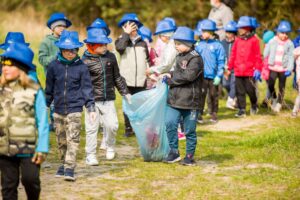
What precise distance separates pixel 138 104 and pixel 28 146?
11.0 feet

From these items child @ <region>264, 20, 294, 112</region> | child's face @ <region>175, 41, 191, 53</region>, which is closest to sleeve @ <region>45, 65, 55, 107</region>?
child's face @ <region>175, 41, 191, 53</region>

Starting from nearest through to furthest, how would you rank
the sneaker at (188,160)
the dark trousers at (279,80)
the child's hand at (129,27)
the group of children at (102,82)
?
the group of children at (102,82) < the sneaker at (188,160) < the child's hand at (129,27) < the dark trousers at (279,80)

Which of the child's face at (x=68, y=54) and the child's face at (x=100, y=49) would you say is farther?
the child's face at (x=100, y=49)

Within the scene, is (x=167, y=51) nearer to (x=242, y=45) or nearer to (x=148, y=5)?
(x=242, y=45)

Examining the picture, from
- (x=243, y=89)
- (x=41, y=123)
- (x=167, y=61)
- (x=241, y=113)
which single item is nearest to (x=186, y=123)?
(x=167, y=61)

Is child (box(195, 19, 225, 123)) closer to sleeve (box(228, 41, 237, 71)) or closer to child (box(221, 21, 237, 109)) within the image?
sleeve (box(228, 41, 237, 71))

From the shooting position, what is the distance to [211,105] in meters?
13.9

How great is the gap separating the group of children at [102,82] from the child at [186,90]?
0.01m

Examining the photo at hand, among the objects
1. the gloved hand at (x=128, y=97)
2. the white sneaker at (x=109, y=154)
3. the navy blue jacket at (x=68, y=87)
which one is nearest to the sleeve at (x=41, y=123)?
the navy blue jacket at (x=68, y=87)

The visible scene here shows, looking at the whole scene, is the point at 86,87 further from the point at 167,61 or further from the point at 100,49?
the point at 167,61

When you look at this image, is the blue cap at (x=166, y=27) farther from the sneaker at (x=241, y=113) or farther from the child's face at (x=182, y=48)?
the sneaker at (x=241, y=113)

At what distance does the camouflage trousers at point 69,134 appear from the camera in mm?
8500

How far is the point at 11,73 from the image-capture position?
21.5 feet

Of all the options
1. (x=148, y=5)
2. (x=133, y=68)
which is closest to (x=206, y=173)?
(x=133, y=68)
